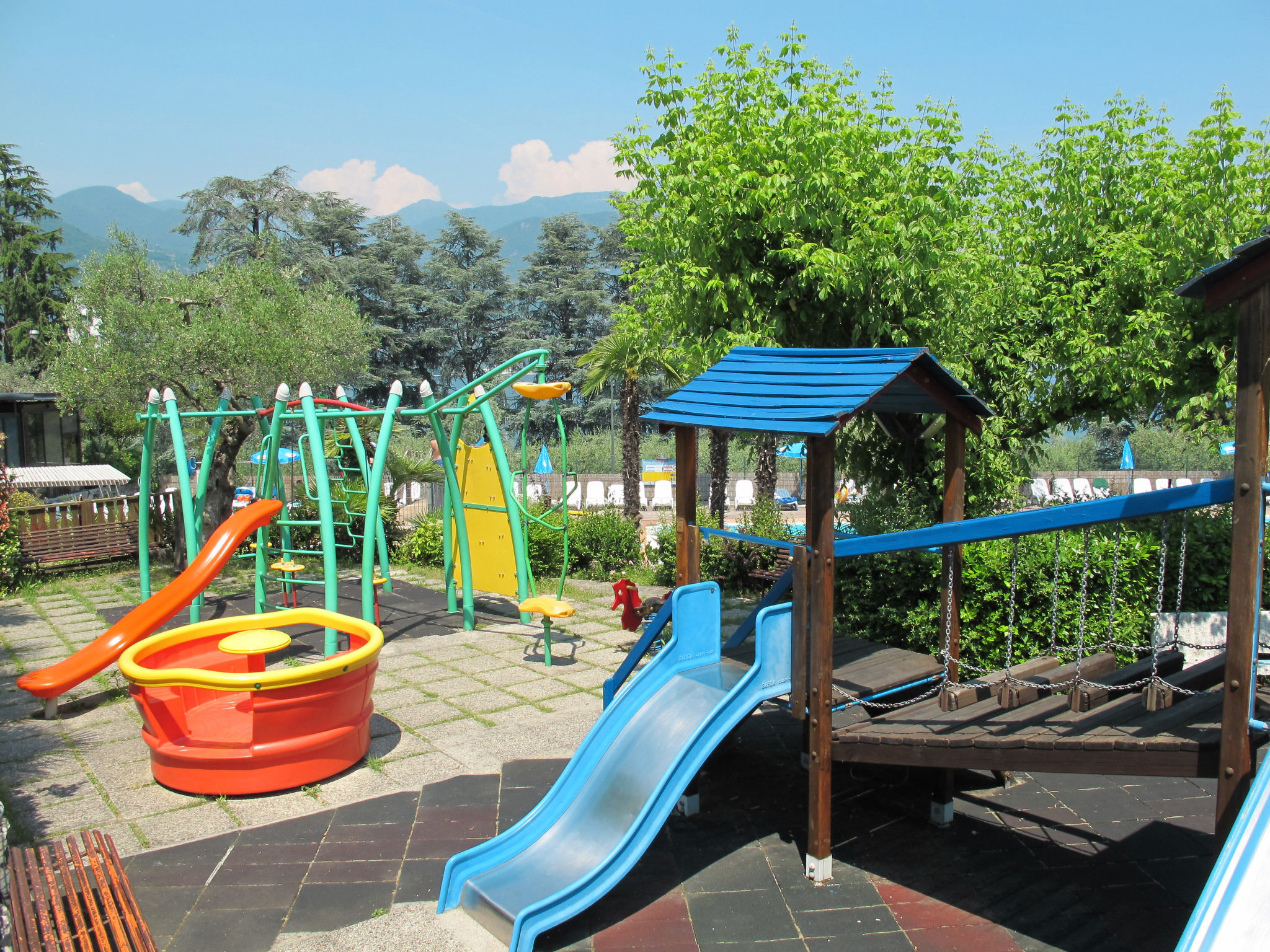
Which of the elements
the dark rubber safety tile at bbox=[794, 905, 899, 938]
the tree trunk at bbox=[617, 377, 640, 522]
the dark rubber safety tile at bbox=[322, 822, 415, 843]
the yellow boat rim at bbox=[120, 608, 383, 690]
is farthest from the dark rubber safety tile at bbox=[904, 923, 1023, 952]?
the tree trunk at bbox=[617, 377, 640, 522]

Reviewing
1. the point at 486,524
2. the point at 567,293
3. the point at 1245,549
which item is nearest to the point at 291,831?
the point at 1245,549

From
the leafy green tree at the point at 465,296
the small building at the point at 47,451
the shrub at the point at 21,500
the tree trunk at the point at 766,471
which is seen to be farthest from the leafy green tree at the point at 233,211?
the tree trunk at the point at 766,471

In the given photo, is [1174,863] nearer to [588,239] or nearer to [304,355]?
[304,355]

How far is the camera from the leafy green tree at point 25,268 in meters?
36.0

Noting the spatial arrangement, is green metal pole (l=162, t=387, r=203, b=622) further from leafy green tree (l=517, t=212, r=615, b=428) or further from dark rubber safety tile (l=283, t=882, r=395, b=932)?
leafy green tree (l=517, t=212, r=615, b=428)

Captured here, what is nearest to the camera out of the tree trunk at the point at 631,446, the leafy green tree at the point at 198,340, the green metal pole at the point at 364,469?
the green metal pole at the point at 364,469

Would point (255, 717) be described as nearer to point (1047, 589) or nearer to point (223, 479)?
point (1047, 589)

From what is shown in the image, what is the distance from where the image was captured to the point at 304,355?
13.4 meters

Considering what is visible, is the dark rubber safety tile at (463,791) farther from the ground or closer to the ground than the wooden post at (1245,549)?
closer to the ground

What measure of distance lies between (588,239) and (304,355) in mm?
41526

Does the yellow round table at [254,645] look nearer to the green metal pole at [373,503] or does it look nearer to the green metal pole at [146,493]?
the green metal pole at [373,503]

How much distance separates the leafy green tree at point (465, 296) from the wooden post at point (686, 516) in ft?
141

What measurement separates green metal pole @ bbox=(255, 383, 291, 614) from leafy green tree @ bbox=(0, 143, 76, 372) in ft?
106

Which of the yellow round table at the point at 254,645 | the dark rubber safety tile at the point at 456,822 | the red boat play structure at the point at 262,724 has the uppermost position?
the yellow round table at the point at 254,645
